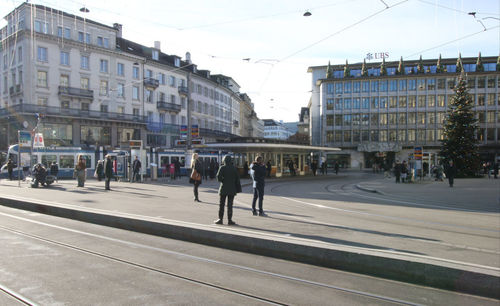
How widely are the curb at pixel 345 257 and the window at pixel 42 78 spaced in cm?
3933

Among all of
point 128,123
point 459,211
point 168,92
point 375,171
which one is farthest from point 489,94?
point 459,211

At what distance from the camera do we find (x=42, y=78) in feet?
138

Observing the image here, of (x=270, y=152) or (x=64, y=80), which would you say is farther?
(x=64, y=80)

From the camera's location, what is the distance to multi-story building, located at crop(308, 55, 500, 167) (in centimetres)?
6531

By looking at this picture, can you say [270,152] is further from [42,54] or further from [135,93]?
[42,54]

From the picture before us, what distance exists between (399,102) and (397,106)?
776 millimetres

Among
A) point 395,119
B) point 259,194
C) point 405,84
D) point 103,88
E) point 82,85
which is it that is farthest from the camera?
point 395,119

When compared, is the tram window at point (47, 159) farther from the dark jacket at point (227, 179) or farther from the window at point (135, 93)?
the dark jacket at point (227, 179)

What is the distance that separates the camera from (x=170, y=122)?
192 feet

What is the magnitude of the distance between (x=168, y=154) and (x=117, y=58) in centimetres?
2019

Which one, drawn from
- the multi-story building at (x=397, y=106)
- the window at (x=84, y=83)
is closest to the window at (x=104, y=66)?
the window at (x=84, y=83)

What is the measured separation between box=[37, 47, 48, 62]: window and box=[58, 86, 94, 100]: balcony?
339cm

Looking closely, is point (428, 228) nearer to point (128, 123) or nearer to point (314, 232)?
point (314, 232)

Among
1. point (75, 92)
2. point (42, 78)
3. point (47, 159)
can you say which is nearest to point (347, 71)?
point (75, 92)
